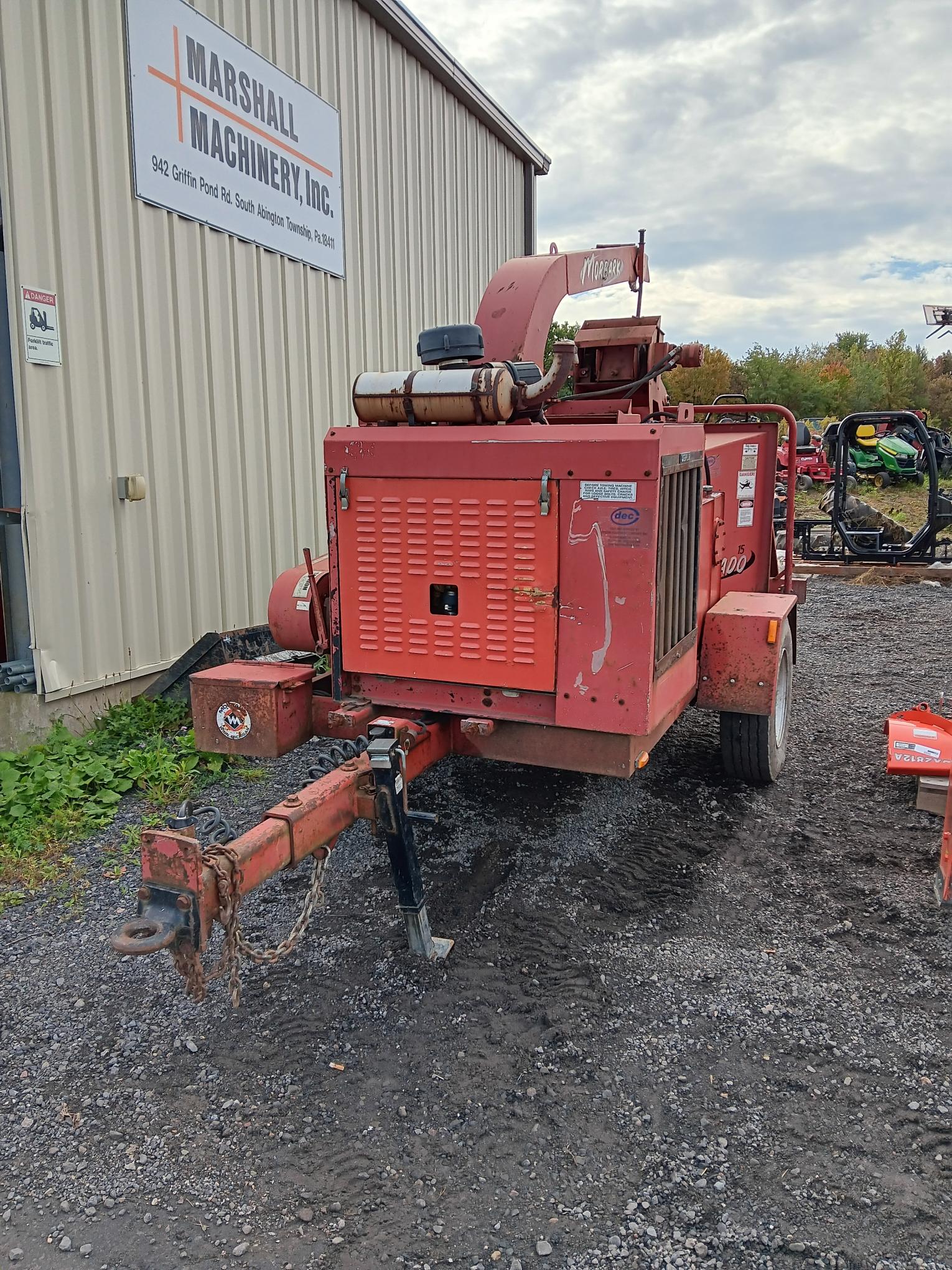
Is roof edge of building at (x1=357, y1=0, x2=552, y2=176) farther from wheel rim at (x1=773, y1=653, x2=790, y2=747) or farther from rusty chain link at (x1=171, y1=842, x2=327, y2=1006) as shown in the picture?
rusty chain link at (x1=171, y1=842, x2=327, y2=1006)

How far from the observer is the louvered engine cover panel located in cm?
371

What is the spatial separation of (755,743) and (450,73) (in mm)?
8554

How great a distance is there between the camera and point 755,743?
197 inches

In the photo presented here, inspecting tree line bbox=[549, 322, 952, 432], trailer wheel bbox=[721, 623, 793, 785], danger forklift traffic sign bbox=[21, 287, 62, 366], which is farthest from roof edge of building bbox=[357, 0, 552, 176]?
tree line bbox=[549, 322, 952, 432]

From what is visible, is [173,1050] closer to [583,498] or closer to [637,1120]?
[637,1120]

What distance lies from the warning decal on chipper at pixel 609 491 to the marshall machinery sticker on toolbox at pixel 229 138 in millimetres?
4233

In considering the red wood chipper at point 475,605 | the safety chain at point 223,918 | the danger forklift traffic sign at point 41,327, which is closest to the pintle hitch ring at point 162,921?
the safety chain at point 223,918

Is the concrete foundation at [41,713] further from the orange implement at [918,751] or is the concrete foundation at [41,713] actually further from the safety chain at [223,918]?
the orange implement at [918,751]

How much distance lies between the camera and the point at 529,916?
3.87m

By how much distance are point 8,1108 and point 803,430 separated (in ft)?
24.5

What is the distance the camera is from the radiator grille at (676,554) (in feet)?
12.3

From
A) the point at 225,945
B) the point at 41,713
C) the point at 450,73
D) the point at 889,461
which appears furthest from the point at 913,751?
the point at 889,461

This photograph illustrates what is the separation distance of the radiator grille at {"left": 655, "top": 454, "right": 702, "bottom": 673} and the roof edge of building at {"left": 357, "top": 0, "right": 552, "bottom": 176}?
22.9ft

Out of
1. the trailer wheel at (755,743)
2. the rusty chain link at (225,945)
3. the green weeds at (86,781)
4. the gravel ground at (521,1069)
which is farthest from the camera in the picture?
the trailer wheel at (755,743)
